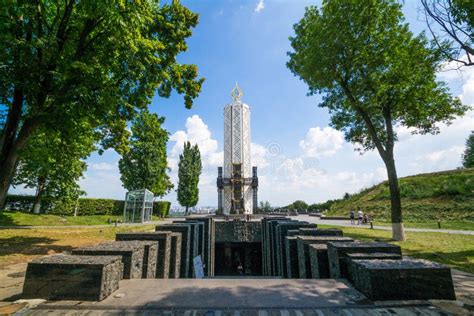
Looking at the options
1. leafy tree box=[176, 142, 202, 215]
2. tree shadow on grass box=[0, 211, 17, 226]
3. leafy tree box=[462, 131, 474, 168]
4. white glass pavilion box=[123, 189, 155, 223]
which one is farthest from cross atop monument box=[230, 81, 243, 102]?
leafy tree box=[462, 131, 474, 168]

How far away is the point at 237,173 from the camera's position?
32.4 metres

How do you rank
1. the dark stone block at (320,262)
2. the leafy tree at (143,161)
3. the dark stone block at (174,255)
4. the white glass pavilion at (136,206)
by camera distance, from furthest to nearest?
the leafy tree at (143,161), the white glass pavilion at (136,206), the dark stone block at (174,255), the dark stone block at (320,262)

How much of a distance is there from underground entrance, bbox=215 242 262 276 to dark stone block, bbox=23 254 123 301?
13.8 meters

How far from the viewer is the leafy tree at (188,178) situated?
39.8 metres

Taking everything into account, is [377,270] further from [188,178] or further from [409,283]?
[188,178]

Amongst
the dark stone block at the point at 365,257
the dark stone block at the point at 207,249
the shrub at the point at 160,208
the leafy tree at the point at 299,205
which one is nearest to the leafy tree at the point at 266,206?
the leafy tree at the point at 299,205

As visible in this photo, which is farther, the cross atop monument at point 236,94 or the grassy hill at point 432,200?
the cross atop monument at point 236,94

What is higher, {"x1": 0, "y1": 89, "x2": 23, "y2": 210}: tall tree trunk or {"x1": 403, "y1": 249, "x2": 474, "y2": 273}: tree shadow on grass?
{"x1": 0, "y1": 89, "x2": 23, "y2": 210}: tall tree trunk

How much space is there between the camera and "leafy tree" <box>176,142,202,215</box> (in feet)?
130

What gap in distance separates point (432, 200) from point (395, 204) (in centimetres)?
1767

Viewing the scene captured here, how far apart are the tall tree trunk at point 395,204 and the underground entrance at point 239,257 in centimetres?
892

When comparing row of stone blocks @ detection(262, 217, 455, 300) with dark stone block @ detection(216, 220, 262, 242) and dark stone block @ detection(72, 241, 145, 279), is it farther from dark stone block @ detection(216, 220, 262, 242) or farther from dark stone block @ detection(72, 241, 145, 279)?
dark stone block @ detection(216, 220, 262, 242)

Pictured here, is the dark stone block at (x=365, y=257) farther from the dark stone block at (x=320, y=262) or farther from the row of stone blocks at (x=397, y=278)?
the dark stone block at (x=320, y=262)

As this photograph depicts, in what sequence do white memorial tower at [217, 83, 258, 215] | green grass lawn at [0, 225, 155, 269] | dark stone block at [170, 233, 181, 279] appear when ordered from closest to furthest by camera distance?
dark stone block at [170, 233, 181, 279] < green grass lawn at [0, 225, 155, 269] < white memorial tower at [217, 83, 258, 215]
